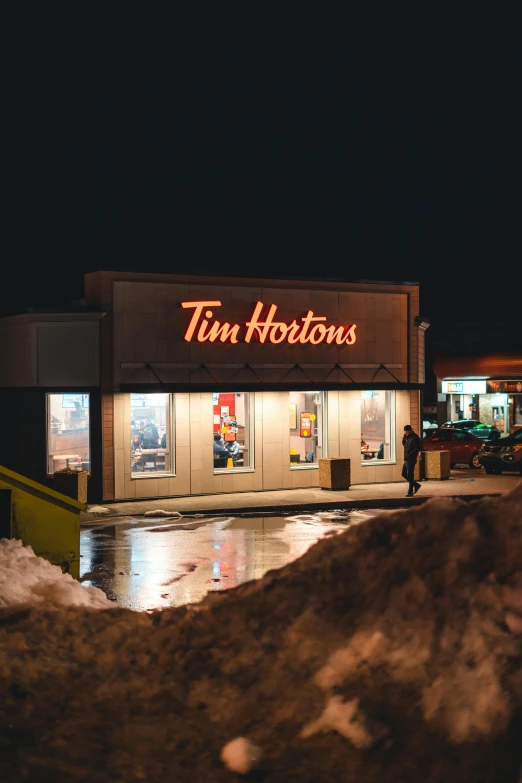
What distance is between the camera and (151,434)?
23781 millimetres

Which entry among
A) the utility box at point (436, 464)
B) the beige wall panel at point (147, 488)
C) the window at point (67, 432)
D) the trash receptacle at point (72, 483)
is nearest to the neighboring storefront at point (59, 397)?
the window at point (67, 432)

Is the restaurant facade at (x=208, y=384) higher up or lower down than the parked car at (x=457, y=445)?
higher up

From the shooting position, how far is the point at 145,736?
5.82 m

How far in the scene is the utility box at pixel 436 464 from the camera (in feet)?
90.3

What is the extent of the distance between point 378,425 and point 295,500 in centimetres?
575

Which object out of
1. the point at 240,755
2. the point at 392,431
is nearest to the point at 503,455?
the point at 392,431

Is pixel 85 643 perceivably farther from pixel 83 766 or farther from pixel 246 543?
pixel 246 543

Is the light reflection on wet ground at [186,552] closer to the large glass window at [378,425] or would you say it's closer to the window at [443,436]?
the large glass window at [378,425]

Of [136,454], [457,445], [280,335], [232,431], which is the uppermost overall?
[280,335]

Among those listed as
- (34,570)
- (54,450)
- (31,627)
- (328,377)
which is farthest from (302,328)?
(31,627)

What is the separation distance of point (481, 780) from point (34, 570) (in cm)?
569

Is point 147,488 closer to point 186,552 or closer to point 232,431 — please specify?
point 232,431

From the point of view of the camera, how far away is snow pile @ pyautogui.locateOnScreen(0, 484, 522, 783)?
5.30 m

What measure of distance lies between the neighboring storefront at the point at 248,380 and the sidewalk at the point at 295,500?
2.78ft
